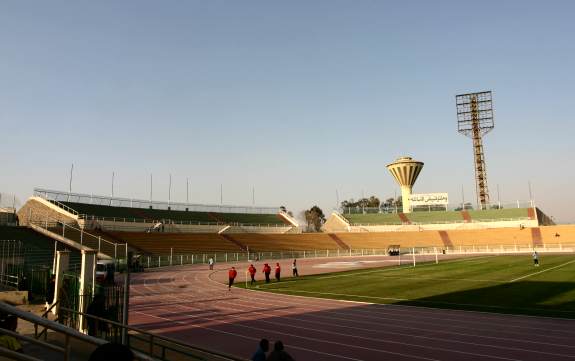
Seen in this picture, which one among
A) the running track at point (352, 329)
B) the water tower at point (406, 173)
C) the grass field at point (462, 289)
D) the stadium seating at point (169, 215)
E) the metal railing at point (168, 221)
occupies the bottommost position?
the running track at point (352, 329)

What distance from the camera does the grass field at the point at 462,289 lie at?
20078 mm

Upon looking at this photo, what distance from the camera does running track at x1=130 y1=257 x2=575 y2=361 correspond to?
12945 millimetres

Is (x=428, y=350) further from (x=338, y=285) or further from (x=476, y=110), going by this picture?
(x=476, y=110)

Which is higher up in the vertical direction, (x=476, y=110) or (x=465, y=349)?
(x=476, y=110)

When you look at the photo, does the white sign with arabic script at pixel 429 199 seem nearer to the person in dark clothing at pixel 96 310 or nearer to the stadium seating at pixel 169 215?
the stadium seating at pixel 169 215

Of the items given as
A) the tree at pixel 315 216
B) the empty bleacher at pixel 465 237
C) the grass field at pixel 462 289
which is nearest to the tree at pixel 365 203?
the tree at pixel 315 216

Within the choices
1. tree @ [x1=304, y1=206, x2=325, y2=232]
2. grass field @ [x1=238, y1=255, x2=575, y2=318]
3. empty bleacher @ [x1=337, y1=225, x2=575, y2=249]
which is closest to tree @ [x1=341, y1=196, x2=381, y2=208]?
tree @ [x1=304, y1=206, x2=325, y2=232]

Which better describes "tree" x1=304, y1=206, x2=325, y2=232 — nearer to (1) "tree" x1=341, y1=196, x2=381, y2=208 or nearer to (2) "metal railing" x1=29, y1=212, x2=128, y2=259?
(1) "tree" x1=341, y1=196, x2=381, y2=208

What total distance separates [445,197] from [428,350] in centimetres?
10122

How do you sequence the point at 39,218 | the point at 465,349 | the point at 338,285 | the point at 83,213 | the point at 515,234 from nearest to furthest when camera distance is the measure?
the point at 465,349 < the point at 338,285 < the point at 39,218 < the point at 83,213 < the point at 515,234

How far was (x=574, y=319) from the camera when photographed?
16.5 m

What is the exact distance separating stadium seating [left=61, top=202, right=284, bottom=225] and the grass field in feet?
152

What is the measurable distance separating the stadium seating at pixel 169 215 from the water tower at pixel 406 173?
35665mm

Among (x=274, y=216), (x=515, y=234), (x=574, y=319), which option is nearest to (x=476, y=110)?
(x=515, y=234)
